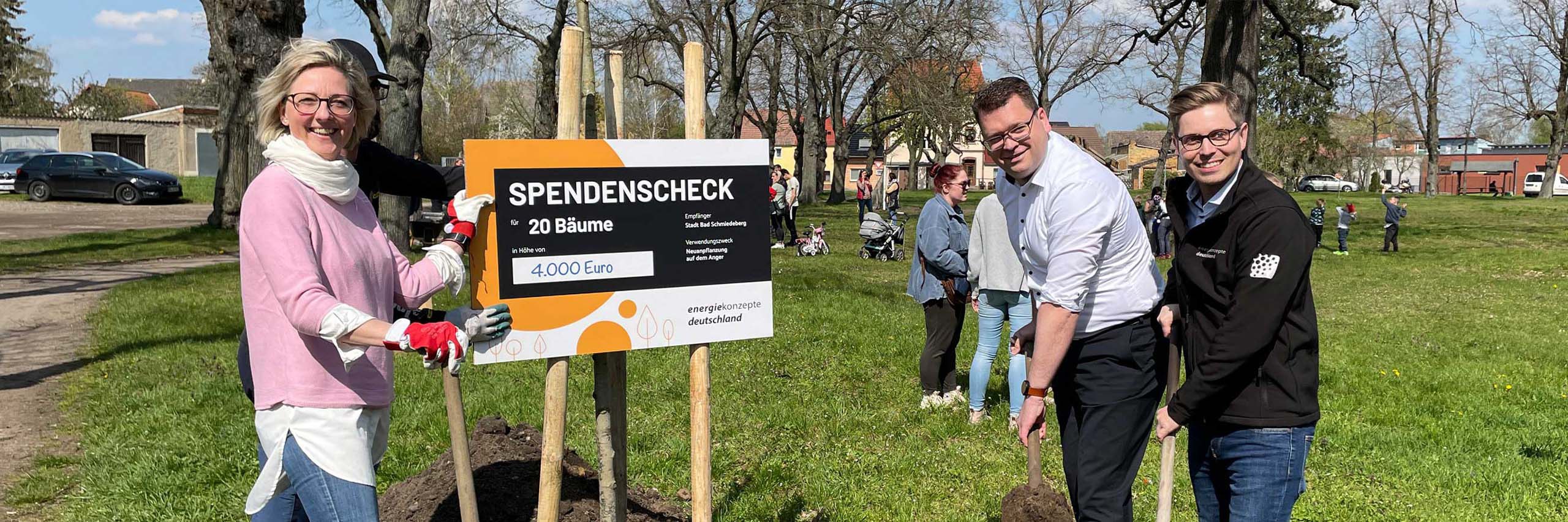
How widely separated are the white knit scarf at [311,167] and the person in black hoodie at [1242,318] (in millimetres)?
2387

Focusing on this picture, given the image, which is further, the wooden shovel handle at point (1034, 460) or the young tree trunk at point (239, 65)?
the young tree trunk at point (239, 65)

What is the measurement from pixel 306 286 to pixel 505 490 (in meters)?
2.29

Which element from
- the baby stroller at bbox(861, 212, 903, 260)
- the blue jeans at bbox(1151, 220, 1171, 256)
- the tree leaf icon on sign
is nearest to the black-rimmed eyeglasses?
the tree leaf icon on sign

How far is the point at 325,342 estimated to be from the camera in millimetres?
2652

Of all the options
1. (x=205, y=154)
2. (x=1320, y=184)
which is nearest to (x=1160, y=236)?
(x=205, y=154)

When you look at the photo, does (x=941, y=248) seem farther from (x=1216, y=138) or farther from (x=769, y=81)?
(x=769, y=81)

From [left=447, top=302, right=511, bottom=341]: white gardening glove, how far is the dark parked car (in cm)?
3153

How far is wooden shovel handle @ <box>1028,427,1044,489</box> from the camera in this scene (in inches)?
165

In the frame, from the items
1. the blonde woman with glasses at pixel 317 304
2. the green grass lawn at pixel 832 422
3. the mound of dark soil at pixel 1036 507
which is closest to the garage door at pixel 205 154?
the green grass lawn at pixel 832 422

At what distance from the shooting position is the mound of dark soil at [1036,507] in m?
4.33

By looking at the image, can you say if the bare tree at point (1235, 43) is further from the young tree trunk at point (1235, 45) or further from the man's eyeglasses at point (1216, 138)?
the man's eyeglasses at point (1216, 138)

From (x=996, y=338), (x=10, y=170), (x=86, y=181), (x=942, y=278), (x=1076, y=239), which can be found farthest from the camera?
(x=10, y=170)

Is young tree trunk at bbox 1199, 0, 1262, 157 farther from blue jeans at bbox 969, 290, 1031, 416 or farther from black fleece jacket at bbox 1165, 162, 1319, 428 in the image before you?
black fleece jacket at bbox 1165, 162, 1319, 428

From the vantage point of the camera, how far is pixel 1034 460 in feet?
14.1
